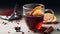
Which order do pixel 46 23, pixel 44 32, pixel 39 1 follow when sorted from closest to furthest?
pixel 44 32 < pixel 46 23 < pixel 39 1

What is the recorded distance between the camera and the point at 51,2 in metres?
1.14

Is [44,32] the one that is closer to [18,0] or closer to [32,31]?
[32,31]

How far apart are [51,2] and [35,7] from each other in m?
0.42

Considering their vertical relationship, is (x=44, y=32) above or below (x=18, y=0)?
below

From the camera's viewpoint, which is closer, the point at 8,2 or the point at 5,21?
the point at 5,21

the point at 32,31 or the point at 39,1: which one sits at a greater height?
the point at 39,1

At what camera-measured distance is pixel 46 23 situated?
0.80m

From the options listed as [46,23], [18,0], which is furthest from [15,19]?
[18,0]

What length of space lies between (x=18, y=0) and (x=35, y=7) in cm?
43

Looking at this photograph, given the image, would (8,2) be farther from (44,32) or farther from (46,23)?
(44,32)

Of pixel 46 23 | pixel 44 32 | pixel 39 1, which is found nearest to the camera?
pixel 44 32

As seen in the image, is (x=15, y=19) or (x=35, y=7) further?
(x=15, y=19)

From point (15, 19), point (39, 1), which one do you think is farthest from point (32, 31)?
point (39, 1)

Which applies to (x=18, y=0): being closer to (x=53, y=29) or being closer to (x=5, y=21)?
(x=5, y=21)
